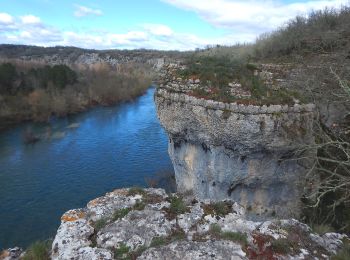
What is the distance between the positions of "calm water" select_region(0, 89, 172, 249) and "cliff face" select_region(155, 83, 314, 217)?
22.0 ft

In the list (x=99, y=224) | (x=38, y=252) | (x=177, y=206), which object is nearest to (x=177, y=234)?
(x=177, y=206)

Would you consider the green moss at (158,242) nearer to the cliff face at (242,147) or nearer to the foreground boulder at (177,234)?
the foreground boulder at (177,234)

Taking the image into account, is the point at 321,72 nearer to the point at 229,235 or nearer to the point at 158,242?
the point at 229,235

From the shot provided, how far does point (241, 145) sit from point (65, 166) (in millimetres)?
15120

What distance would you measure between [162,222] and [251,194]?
8994mm

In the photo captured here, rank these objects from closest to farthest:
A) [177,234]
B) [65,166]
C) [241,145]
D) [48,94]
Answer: [177,234] → [241,145] → [65,166] → [48,94]

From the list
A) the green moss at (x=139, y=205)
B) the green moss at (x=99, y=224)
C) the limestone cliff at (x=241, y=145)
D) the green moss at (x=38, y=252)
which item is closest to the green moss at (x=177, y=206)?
the green moss at (x=139, y=205)

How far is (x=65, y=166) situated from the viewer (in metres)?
23.8

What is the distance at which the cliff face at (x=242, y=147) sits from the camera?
11703mm

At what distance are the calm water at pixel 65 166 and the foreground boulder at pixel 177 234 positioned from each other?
36.0 ft

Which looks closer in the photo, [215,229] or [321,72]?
[215,229]

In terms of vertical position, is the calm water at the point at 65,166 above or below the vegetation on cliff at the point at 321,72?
below

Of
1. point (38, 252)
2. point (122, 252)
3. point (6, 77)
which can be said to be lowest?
point (6, 77)

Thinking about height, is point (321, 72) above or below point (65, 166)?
above
